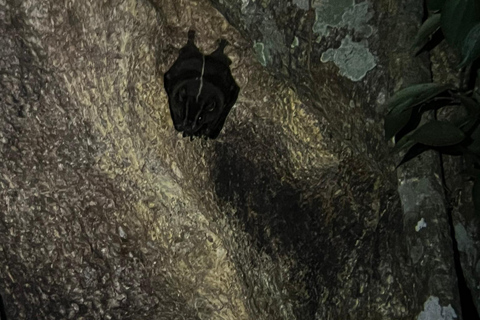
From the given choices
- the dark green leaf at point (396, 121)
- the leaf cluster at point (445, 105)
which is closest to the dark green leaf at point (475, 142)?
the leaf cluster at point (445, 105)

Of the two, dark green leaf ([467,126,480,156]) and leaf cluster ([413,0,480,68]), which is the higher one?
leaf cluster ([413,0,480,68])

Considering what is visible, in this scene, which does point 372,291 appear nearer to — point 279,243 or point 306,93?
point 279,243

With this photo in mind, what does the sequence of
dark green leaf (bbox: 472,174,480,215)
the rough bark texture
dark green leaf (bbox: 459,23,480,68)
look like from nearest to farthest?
dark green leaf (bbox: 459,23,480,68) → dark green leaf (bbox: 472,174,480,215) → the rough bark texture

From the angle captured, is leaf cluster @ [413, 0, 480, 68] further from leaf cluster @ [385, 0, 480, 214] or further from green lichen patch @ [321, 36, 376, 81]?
green lichen patch @ [321, 36, 376, 81]

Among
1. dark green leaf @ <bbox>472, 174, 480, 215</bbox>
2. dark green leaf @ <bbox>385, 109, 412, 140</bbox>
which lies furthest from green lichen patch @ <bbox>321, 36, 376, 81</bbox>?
dark green leaf @ <bbox>472, 174, 480, 215</bbox>

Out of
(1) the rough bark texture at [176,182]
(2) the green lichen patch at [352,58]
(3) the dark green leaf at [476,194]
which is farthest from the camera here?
(1) the rough bark texture at [176,182]

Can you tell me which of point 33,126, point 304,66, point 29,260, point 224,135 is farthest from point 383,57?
point 29,260

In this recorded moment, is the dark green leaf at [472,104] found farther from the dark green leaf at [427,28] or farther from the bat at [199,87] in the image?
the bat at [199,87]
